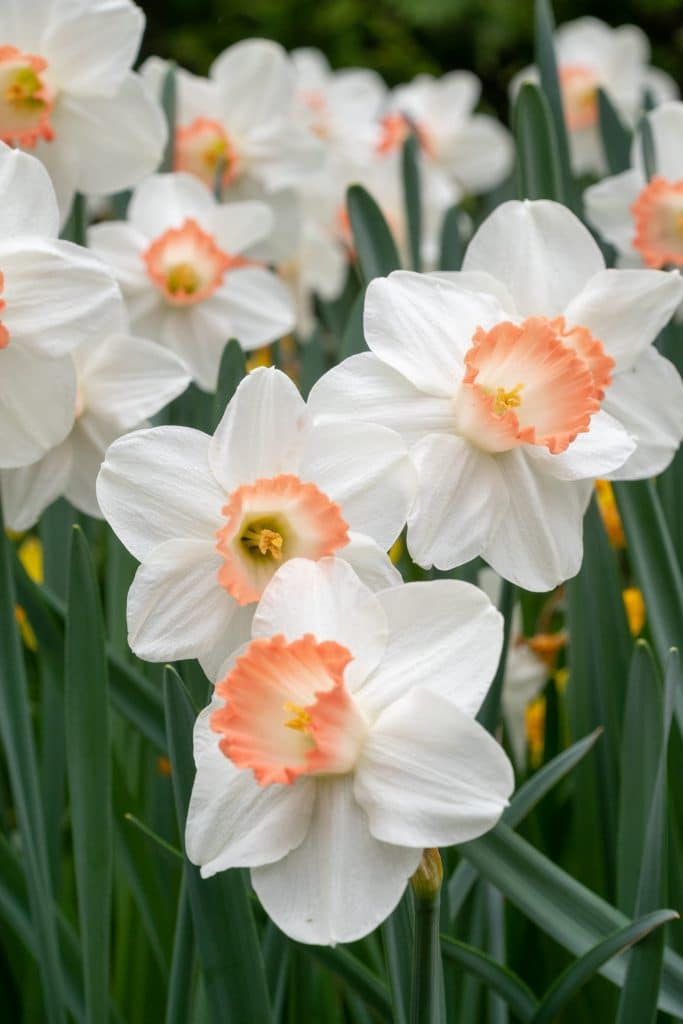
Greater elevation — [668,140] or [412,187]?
[668,140]

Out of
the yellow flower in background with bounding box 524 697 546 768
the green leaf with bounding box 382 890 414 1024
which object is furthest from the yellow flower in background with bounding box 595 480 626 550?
the green leaf with bounding box 382 890 414 1024

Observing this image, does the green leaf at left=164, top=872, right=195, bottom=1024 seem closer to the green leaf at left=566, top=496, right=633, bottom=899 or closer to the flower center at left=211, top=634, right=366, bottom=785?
the flower center at left=211, top=634, right=366, bottom=785

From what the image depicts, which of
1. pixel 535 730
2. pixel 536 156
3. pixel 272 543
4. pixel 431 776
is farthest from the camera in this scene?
Result: pixel 535 730

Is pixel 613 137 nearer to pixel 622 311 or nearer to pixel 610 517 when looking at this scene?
pixel 610 517

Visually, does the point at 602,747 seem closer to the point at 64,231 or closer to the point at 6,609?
the point at 6,609

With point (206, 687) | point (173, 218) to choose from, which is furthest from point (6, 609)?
point (173, 218)

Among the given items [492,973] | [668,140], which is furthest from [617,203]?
[492,973]
